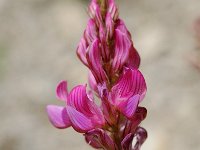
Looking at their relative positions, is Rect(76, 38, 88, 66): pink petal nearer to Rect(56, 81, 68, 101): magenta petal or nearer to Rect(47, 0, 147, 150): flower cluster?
Rect(47, 0, 147, 150): flower cluster

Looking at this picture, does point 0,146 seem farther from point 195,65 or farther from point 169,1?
point 195,65

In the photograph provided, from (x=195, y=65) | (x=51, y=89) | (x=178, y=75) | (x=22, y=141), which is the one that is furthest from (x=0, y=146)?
(x=195, y=65)

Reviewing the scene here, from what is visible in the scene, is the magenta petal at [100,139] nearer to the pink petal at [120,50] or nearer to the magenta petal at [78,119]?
the magenta petal at [78,119]

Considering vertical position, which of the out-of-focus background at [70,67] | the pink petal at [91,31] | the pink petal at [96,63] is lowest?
the out-of-focus background at [70,67]

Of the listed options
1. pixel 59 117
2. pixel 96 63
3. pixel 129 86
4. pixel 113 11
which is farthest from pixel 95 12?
pixel 59 117

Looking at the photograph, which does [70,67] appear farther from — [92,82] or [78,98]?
[78,98]

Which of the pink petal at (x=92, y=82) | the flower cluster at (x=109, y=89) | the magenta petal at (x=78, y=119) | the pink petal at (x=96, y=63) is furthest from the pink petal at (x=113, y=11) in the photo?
the magenta petal at (x=78, y=119)
